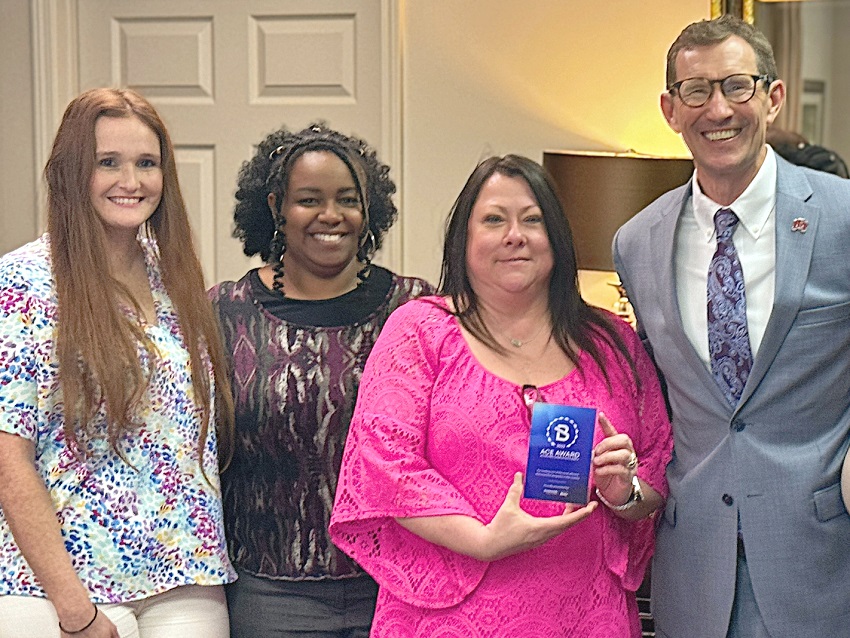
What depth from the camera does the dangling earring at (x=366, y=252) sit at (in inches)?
96.1

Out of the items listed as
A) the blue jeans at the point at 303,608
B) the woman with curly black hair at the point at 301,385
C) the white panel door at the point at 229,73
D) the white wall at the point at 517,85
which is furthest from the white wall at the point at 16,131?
the blue jeans at the point at 303,608

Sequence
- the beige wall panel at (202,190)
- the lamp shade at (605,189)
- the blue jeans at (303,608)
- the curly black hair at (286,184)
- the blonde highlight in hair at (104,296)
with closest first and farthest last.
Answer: the blonde highlight in hair at (104,296) → the blue jeans at (303,608) → the curly black hair at (286,184) → the lamp shade at (605,189) → the beige wall panel at (202,190)

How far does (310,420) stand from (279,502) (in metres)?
0.17

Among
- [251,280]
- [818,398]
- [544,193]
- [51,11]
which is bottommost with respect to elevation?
[818,398]

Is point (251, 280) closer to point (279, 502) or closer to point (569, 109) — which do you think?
point (279, 502)

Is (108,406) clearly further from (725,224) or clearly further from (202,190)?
(202,190)

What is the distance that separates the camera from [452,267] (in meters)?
2.17

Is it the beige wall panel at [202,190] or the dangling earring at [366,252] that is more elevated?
the beige wall panel at [202,190]

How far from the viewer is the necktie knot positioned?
6.94ft

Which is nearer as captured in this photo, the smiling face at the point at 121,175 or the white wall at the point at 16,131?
the smiling face at the point at 121,175

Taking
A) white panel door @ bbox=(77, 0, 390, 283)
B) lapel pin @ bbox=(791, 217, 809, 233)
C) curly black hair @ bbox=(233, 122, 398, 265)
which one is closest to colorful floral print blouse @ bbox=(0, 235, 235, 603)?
curly black hair @ bbox=(233, 122, 398, 265)

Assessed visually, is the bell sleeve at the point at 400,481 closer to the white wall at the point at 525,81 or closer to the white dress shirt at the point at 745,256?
the white dress shirt at the point at 745,256

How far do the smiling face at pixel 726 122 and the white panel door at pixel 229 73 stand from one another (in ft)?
5.55

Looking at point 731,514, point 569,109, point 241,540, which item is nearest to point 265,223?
point 241,540
